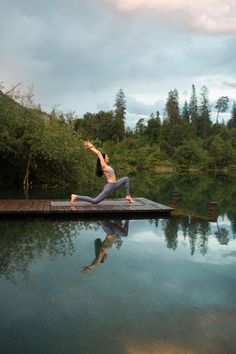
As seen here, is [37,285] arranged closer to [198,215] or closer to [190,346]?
[190,346]

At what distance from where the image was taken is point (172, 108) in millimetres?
85625

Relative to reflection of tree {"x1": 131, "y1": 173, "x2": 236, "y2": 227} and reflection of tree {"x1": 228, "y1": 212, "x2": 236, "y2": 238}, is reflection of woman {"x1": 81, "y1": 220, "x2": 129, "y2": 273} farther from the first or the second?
reflection of tree {"x1": 131, "y1": 173, "x2": 236, "y2": 227}

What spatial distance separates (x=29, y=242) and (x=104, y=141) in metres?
→ 63.4

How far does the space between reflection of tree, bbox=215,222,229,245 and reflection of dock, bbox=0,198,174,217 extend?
179 cm

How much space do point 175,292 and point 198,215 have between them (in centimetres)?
714

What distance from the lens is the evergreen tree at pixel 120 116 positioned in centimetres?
7356

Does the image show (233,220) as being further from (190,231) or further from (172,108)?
(172,108)

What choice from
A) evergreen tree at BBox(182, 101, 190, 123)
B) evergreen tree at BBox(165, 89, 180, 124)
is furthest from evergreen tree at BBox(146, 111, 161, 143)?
evergreen tree at BBox(182, 101, 190, 123)

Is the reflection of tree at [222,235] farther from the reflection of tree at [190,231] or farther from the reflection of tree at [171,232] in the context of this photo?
the reflection of tree at [171,232]

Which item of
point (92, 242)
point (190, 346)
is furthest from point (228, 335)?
point (92, 242)

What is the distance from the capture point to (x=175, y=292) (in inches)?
202

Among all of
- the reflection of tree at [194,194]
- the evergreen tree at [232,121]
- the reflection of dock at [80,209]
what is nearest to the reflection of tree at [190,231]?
the reflection of dock at [80,209]

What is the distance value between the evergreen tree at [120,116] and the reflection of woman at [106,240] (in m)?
63.0

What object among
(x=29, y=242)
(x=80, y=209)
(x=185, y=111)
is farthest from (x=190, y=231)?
(x=185, y=111)
